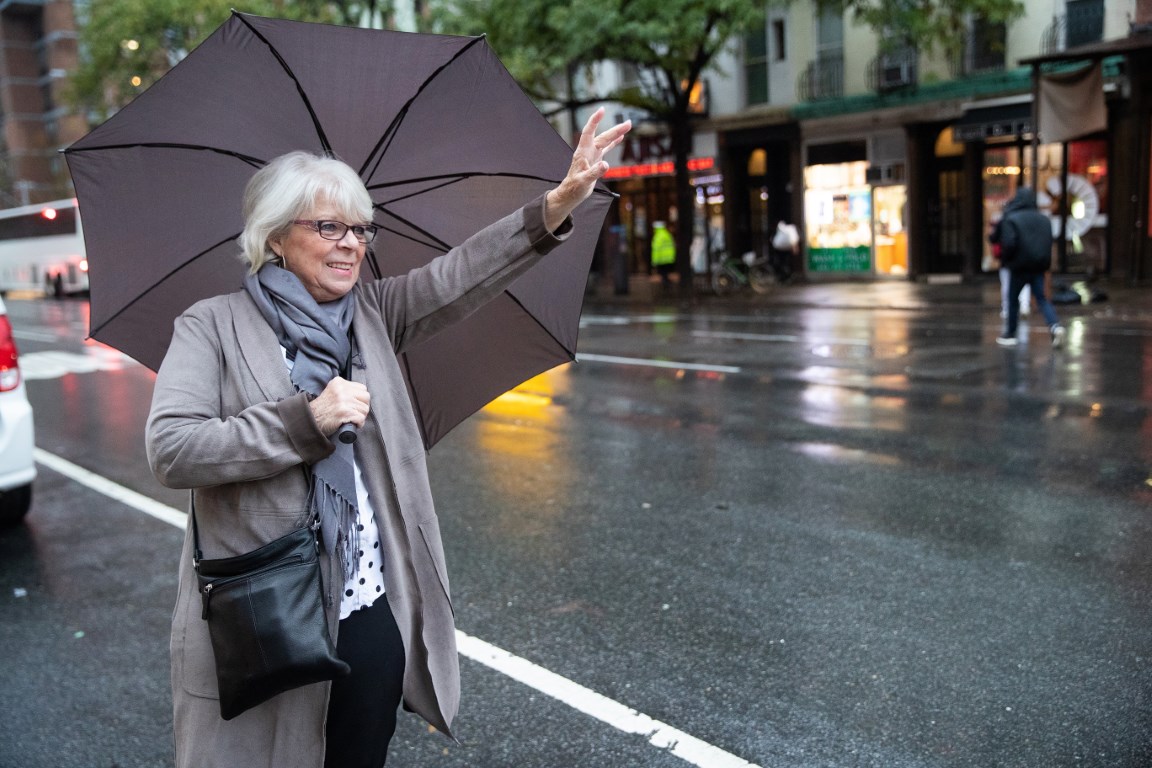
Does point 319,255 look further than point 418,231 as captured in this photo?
No

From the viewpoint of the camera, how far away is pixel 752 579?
198 inches

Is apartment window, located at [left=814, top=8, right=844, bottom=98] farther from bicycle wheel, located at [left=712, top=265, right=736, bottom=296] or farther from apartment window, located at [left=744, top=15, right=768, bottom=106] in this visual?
bicycle wheel, located at [left=712, top=265, right=736, bottom=296]

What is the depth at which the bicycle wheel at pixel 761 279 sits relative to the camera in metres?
24.5

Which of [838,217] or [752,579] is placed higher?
[838,217]

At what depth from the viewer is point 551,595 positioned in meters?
4.93

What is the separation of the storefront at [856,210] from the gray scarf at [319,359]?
81.6ft

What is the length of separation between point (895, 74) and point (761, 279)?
5778 millimetres

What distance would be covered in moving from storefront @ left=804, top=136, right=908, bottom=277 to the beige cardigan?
24493mm

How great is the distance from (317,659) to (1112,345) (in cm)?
1249

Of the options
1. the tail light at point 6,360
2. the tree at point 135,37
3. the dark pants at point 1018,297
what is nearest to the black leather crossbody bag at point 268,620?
the tail light at point 6,360

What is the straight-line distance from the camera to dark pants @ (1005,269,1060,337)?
41.5 feet

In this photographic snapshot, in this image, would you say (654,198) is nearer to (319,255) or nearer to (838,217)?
(838,217)

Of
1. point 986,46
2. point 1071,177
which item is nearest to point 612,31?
point 986,46

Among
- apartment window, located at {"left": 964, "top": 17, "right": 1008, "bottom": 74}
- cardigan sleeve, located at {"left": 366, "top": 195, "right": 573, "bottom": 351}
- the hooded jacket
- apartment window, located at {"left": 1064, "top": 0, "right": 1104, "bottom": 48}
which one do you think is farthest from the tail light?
apartment window, located at {"left": 964, "top": 17, "right": 1008, "bottom": 74}
